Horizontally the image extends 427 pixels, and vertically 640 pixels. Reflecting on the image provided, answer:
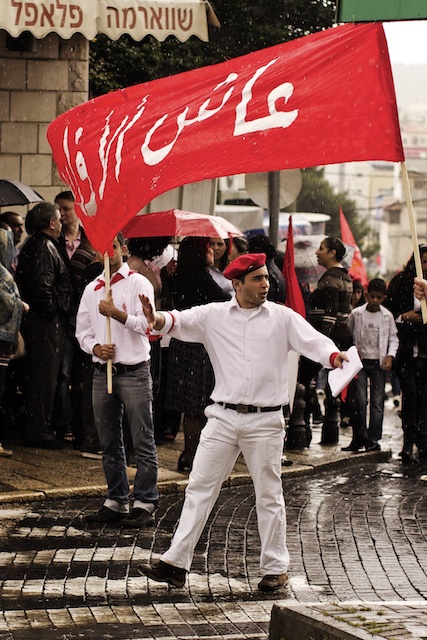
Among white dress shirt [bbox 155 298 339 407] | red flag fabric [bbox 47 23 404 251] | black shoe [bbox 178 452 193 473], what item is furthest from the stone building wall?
white dress shirt [bbox 155 298 339 407]

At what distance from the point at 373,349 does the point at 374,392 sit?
44cm

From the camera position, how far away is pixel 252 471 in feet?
26.9

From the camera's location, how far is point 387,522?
1013 centimetres

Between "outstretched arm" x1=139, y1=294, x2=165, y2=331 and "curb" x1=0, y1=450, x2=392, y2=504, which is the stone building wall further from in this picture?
"outstretched arm" x1=139, y1=294, x2=165, y2=331

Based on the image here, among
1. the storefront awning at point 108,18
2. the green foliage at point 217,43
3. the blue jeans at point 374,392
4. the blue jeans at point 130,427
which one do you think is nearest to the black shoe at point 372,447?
the blue jeans at point 374,392

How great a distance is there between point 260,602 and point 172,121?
2.95 m

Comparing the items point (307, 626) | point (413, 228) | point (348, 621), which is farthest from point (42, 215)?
point (348, 621)

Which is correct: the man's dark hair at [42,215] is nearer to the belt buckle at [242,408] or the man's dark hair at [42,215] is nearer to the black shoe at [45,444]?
the black shoe at [45,444]

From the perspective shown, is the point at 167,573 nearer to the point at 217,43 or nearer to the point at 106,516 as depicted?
the point at 106,516

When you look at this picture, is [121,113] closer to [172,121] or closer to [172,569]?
[172,121]

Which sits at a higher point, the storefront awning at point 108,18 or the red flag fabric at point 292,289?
the storefront awning at point 108,18

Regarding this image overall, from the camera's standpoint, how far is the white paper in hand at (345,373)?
7.67 m

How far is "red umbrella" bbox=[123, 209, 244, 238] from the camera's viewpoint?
12422 mm

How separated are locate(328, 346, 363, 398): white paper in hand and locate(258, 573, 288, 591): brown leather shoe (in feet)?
3.71
